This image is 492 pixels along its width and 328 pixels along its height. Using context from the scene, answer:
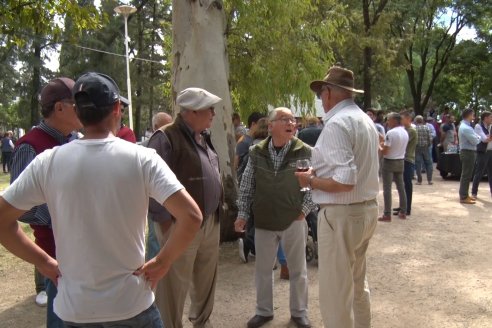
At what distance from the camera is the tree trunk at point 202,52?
674cm

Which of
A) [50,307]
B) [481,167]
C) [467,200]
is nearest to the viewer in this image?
[50,307]

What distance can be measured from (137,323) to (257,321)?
8.40ft

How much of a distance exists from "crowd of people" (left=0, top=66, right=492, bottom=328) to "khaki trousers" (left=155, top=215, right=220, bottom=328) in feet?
0.03

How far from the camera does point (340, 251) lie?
338 cm

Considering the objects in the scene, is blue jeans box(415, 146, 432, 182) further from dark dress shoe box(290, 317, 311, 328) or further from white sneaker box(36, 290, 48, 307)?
white sneaker box(36, 290, 48, 307)

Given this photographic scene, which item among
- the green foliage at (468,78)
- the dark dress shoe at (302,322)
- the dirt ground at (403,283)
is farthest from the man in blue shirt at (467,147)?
the green foliage at (468,78)

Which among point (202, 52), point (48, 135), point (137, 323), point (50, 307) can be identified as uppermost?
point (202, 52)

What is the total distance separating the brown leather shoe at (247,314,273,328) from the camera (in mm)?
4484

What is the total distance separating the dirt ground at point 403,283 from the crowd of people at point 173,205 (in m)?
0.44

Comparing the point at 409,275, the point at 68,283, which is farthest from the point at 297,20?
the point at 68,283

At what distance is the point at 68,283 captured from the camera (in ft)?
6.90

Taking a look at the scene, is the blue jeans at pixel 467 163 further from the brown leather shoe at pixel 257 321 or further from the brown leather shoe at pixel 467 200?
the brown leather shoe at pixel 257 321

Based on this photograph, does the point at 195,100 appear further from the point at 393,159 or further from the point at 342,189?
the point at 393,159

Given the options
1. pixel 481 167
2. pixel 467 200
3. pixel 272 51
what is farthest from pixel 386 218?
pixel 272 51
